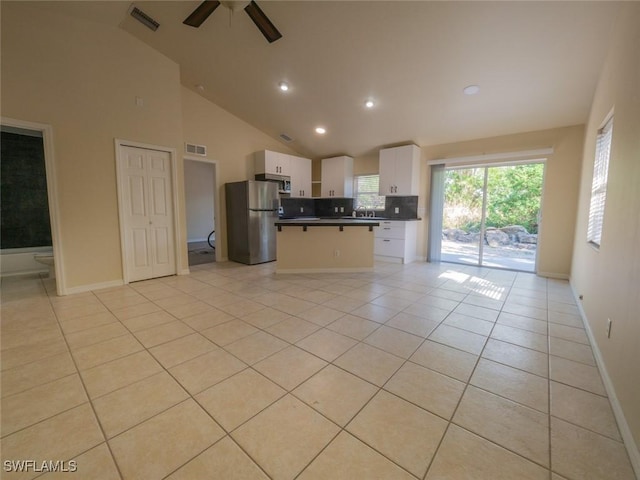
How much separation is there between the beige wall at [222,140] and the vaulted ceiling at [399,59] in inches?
10.4

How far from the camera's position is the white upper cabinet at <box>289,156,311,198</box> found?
6.30 meters

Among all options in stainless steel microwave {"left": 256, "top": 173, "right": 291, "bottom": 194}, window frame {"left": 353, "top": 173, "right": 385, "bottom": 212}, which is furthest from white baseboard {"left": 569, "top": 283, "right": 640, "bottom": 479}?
stainless steel microwave {"left": 256, "top": 173, "right": 291, "bottom": 194}

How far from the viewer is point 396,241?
224 inches

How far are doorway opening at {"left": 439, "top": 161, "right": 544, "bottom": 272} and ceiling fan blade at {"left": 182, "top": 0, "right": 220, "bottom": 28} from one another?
15.4 ft

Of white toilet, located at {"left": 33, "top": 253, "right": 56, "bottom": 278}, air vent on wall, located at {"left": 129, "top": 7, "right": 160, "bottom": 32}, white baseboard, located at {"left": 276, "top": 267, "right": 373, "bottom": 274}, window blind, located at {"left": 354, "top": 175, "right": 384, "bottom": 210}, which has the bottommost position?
white baseboard, located at {"left": 276, "top": 267, "right": 373, "bottom": 274}

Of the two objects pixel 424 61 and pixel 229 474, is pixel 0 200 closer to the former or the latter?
pixel 229 474

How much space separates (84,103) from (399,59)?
407cm

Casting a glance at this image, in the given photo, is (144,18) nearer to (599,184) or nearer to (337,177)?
(337,177)

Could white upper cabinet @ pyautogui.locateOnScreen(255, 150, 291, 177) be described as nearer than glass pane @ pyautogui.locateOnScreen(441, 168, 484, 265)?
No

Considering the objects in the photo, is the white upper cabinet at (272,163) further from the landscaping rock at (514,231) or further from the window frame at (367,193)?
the landscaping rock at (514,231)

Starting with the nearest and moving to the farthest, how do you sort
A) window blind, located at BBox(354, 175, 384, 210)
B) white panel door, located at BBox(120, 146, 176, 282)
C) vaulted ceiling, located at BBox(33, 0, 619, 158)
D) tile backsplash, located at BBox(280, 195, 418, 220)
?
vaulted ceiling, located at BBox(33, 0, 619, 158) → white panel door, located at BBox(120, 146, 176, 282) → tile backsplash, located at BBox(280, 195, 418, 220) → window blind, located at BBox(354, 175, 384, 210)

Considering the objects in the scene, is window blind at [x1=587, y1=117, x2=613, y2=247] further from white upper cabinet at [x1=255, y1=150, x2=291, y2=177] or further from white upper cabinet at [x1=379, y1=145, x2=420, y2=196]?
white upper cabinet at [x1=255, y1=150, x2=291, y2=177]

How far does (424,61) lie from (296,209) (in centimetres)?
405

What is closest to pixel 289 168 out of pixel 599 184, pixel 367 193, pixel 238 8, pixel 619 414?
pixel 367 193
